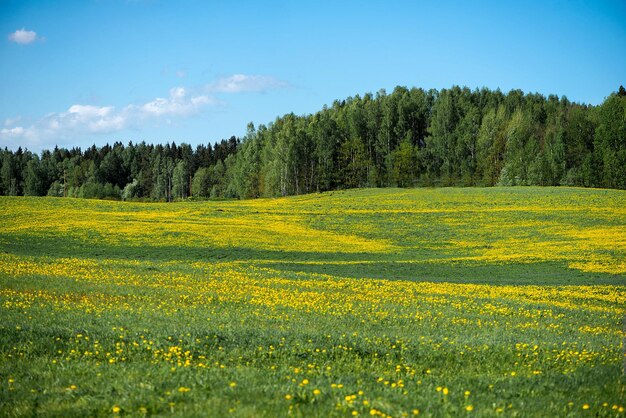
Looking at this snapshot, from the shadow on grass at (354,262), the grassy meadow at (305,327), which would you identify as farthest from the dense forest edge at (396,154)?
the shadow on grass at (354,262)

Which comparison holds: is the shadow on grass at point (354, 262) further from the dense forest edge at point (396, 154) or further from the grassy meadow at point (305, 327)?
the dense forest edge at point (396, 154)

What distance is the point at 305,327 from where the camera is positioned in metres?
17.6

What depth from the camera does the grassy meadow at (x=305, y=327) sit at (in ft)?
31.9

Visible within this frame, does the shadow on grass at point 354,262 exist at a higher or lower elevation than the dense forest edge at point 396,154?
lower

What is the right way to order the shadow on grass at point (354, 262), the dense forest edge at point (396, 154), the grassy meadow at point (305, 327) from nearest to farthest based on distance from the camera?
the grassy meadow at point (305, 327) → the shadow on grass at point (354, 262) → the dense forest edge at point (396, 154)

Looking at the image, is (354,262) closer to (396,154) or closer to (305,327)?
(305,327)

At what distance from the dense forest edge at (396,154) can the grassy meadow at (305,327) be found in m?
59.2

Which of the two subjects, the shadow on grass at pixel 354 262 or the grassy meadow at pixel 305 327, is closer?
the grassy meadow at pixel 305 327

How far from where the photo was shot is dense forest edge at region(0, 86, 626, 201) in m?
111

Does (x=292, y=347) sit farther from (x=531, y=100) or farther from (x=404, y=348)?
(x=531, y=100)

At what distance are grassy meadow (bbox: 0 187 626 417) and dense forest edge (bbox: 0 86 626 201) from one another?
59.2m

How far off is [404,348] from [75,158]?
17310cm

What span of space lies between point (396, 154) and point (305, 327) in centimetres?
10831

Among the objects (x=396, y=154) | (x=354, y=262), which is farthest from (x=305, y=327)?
(x=396, y=154)
